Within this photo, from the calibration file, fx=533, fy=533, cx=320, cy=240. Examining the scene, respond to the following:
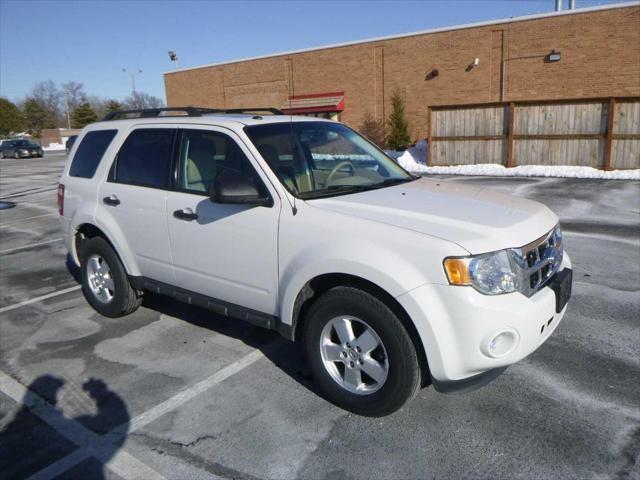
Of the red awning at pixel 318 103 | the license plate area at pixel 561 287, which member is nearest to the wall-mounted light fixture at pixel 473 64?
the red awning at pixel 318 103

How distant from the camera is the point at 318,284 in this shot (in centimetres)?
355

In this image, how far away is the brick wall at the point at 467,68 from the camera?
71.3 feet

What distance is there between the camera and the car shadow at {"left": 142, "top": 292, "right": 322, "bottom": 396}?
13.5ft

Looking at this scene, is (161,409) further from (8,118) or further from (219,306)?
(8,118)

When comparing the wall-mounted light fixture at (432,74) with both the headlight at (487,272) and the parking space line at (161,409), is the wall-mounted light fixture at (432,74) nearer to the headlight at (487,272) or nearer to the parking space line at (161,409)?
the parking space line at (161,409)

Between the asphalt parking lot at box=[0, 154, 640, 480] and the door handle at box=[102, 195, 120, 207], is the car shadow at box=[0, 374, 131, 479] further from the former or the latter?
the door handle at box=[102, 195, 120, 207]

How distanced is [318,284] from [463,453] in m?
1.34

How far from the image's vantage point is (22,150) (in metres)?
40.1

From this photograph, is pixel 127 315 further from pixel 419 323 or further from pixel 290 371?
pixel 419 323

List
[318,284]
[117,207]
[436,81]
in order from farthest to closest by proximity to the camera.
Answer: [436,81]
[117,207]
[318,284]

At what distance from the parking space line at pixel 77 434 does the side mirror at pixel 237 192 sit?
1676mm

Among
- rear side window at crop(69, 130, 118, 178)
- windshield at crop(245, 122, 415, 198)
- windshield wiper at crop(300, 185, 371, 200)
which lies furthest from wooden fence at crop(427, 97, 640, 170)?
rear side window at crop(69, 130, 118, 178)

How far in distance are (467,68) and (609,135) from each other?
32.0ft

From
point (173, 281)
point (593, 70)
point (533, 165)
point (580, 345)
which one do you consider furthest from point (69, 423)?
point (593, 70)
